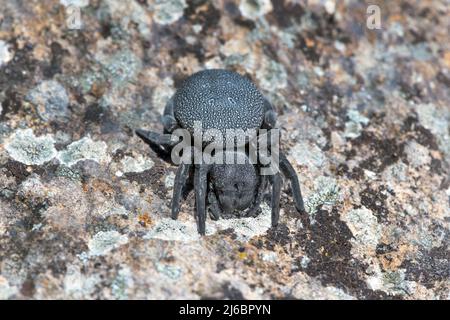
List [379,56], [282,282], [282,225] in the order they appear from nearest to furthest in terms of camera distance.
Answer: [282,282], [282,225], [379,56]

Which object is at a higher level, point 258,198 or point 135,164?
point 135,164

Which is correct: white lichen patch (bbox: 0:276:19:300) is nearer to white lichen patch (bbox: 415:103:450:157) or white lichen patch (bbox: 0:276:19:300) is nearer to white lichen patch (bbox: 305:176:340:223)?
white lichen patch (bbox: 305:176:340:223)

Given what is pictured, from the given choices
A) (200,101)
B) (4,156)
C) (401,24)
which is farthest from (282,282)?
(401,24)

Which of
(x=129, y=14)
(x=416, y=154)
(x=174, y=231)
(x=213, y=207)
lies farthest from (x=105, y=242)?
(x=416, y=154)

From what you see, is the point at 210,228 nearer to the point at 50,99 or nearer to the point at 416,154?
the point at 50,99

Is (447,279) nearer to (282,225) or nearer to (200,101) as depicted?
(282,225)

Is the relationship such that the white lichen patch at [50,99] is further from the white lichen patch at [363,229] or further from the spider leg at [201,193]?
the white lichen patch at [363,229]
